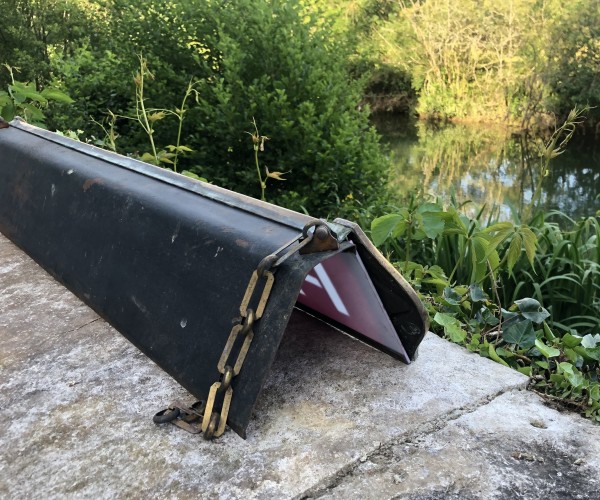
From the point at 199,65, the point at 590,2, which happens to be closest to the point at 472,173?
the point at 590,2

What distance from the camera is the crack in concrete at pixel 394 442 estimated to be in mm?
1406

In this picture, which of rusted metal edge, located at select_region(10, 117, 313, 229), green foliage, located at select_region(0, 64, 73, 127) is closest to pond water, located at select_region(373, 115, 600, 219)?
green foliage, located at select_region(0, 64, 73, 127)

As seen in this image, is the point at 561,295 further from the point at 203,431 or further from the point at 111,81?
the point at 111,81

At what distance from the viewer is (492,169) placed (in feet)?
43.1

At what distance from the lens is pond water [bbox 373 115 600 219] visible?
414 inches

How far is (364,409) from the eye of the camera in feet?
5.61

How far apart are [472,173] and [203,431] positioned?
40.3 ft

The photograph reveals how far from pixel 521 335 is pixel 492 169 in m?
11.6

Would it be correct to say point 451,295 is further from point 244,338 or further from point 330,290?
point 244,338

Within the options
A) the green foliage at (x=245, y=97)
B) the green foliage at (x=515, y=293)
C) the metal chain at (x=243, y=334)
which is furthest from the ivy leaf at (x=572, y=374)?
the green foliage at (x=245, y=97)

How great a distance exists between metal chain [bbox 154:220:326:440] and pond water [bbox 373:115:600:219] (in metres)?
6.88

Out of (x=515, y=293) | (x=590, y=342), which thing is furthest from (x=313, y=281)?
(x=515, y=293)

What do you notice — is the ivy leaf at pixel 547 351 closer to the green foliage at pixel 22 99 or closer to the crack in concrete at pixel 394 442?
the crack in concrete at pixel 394 442

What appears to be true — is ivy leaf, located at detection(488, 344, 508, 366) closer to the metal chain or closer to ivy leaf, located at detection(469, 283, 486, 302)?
ivy leaf, located at detection(469, 283, 486, 302)
